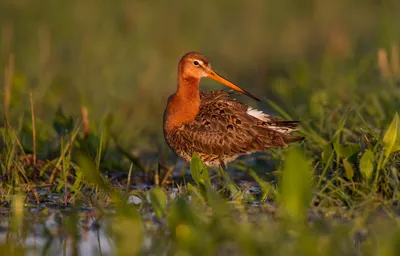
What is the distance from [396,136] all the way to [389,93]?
111 inches

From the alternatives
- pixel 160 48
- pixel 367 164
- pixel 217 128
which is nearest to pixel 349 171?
pixel 367 164

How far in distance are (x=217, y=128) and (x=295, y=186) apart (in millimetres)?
2723

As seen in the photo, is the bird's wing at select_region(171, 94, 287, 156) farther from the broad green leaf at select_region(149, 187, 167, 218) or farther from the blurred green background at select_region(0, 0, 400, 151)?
the broad green leaf at select_region(149, 187, 167, 218)

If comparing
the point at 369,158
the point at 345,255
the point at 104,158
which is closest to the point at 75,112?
the point at 104,158

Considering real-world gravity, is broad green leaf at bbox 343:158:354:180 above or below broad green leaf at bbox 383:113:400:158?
below

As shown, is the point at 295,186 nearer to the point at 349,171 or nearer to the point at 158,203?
the point at 158,203

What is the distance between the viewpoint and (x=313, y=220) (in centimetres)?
575

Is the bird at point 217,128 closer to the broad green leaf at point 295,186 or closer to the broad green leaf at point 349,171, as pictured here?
the broad green leaf at point 349,171

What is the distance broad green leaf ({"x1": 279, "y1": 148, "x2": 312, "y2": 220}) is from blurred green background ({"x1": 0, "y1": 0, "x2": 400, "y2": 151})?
3190 mm

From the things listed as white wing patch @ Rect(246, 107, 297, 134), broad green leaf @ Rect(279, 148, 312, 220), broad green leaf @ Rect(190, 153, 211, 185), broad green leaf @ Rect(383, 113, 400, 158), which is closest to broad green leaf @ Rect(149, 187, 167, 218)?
broad green leaf @ Rect(190, 153, 211, 185)

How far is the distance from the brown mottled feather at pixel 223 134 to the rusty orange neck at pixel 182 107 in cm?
5

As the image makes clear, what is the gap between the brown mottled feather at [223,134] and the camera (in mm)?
7750

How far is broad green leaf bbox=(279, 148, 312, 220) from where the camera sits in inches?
202

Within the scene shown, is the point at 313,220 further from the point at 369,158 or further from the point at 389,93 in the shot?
the point at 389,93
